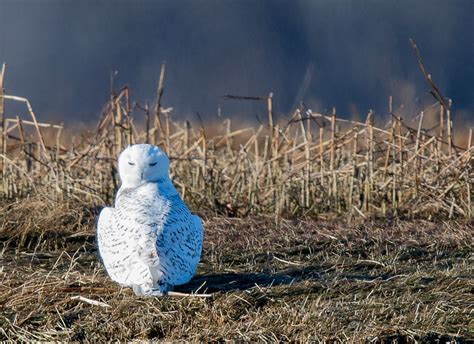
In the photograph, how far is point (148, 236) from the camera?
186 inches

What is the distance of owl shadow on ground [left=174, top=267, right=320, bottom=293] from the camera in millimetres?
5016

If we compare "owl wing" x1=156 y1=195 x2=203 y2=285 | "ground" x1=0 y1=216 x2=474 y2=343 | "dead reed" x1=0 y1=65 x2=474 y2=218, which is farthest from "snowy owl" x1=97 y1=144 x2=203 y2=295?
"dead reed" x1=0 y1=65 x2=474 y2=218

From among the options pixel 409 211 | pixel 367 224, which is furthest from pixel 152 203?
pixel 409 211

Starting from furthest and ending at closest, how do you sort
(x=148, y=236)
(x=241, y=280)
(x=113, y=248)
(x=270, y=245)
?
(x=270, y=245) < (x=241, y=280) < (x=113, y=248) < (x=148, y=236)

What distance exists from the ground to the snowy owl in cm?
11

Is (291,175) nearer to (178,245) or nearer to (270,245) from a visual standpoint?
(270,245)

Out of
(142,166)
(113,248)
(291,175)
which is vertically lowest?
(291,175)

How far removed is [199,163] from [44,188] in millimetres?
1258

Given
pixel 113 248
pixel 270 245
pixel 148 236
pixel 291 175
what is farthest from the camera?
pixel 291 175

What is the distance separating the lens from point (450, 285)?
5.04 metres

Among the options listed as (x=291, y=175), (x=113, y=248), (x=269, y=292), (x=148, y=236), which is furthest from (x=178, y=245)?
(x=291, y=175)

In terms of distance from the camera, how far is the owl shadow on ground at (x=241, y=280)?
5016 mm

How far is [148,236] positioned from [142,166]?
0.60 metres

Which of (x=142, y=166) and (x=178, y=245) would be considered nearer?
(x=178, y=245)
